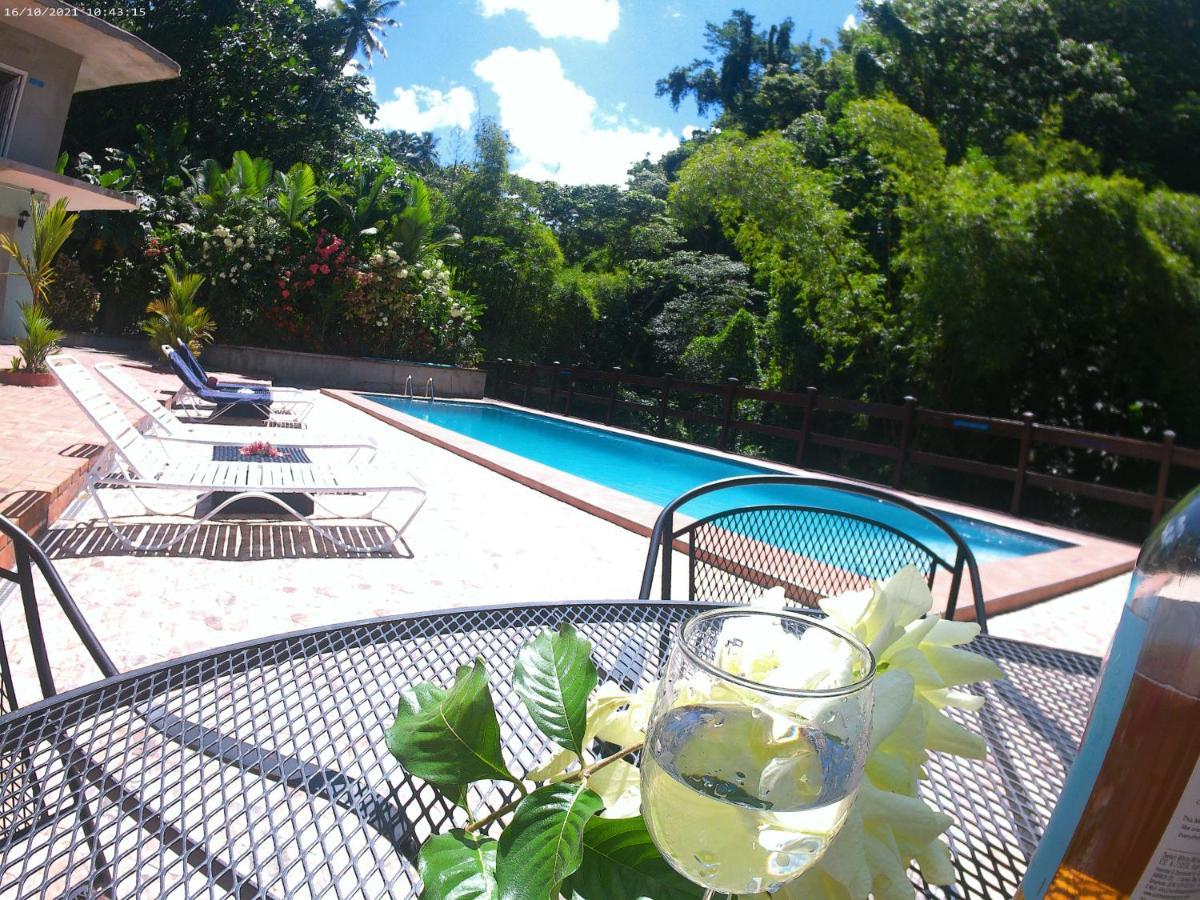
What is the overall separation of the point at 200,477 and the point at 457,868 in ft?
12.1

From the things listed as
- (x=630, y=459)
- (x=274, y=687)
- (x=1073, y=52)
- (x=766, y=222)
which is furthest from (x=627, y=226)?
(x=274, y=687)

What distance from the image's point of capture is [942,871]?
37 cm

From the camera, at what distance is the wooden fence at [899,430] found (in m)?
7.25

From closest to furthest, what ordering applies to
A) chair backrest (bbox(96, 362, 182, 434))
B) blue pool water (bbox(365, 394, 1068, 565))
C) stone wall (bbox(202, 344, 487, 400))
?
chair backrest (bbox(96, 362, 182, 434)), blue pool water (bbox(365, 394, 1068, 565)), stone wall (bbox(202, 344, 487, 400))

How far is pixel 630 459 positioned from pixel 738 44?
82.5 feet

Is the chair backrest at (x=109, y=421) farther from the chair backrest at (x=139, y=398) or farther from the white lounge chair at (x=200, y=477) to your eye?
the chair backrest at (x=139, y=398)

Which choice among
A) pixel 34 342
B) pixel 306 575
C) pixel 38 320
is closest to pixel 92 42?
pixel 38 320

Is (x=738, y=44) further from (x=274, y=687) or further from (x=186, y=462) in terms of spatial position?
(x=274, y=687)

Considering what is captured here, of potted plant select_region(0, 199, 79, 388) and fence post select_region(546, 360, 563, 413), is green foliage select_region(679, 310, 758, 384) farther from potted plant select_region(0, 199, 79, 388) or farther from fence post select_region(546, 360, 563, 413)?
potted plant select_region(0, 199, 79, 388)

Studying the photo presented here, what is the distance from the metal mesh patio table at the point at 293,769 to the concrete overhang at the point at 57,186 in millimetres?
12618

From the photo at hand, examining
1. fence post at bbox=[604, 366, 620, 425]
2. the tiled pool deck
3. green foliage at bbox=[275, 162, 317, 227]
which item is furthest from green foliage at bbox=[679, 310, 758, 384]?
the tiled pool deck

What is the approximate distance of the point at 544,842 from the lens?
33cm

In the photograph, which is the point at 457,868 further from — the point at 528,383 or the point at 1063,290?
the point at 528,383

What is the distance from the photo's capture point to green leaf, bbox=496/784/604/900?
0.31 metres
